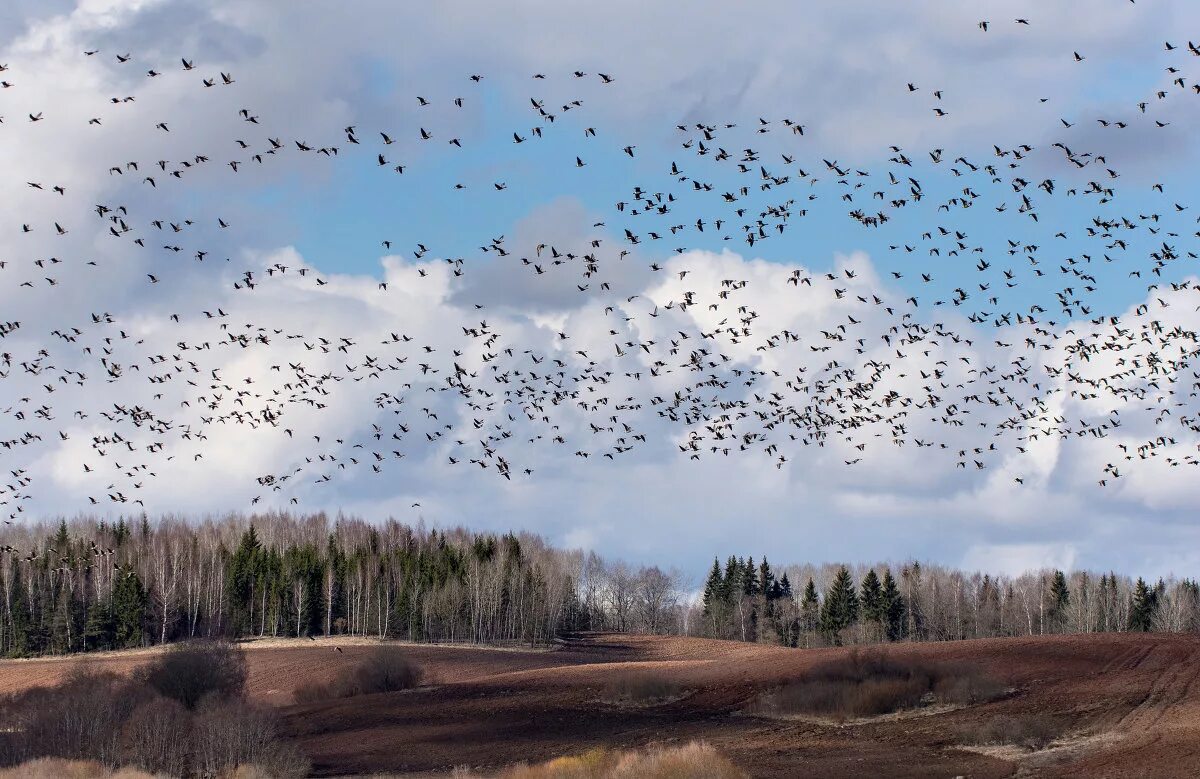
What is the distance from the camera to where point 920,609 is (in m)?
155

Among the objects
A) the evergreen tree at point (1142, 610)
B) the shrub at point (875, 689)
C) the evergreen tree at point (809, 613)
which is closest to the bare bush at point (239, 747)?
the shrub at point (875, 689)

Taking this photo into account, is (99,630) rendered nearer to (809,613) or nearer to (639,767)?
(809,613)

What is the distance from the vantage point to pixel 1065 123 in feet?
127

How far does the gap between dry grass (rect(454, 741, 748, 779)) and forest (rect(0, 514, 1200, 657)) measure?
79.0 metres

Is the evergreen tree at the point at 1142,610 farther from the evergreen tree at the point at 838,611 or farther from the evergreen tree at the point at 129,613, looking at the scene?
the evergreen tree at the point at 129,613

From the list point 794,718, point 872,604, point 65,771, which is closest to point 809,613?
point 872,604

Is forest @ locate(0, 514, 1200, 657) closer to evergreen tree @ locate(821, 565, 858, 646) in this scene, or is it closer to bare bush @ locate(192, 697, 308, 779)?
evergreen tree @ locate(821, 565, 858, 646)

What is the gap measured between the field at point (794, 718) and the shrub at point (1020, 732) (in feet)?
0.79

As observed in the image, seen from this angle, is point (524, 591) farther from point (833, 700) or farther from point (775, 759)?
point (775, 759)

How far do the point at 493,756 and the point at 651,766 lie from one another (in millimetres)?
12465

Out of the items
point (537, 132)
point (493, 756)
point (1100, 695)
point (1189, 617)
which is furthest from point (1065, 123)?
point (1189, 617)

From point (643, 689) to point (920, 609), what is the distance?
3726 inches

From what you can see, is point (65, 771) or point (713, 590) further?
point (713, 590)

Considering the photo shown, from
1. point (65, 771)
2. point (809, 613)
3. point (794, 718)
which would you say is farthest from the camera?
point (809, 613)
